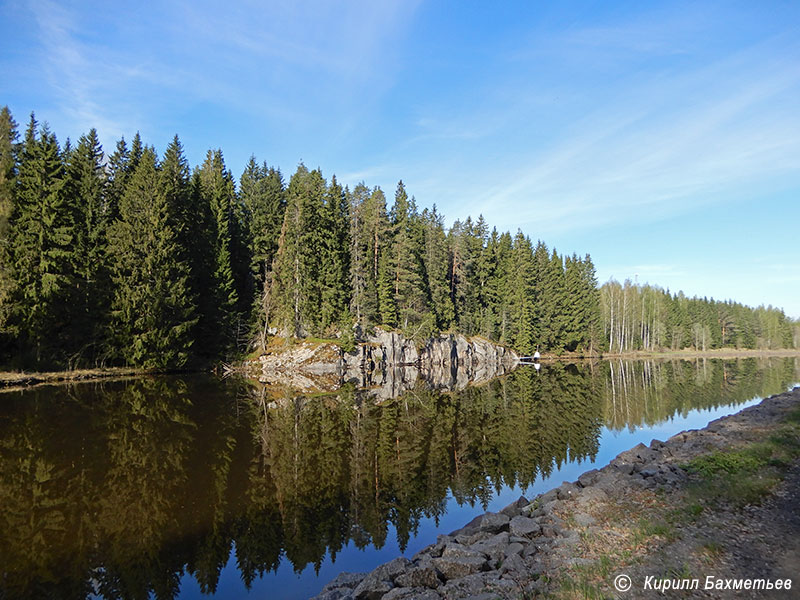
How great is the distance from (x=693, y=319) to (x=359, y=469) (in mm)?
125933

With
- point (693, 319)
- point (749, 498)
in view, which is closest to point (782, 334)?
point (693, 319)

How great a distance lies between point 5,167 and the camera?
29016 mm

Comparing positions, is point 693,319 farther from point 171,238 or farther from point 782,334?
point 171,238

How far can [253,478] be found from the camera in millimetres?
12562

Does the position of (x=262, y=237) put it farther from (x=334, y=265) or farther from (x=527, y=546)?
(x=527, y=546)

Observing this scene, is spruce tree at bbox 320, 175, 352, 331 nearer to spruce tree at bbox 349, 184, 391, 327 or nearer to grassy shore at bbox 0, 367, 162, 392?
spruce tree at bbox 349, 184, 391, 327

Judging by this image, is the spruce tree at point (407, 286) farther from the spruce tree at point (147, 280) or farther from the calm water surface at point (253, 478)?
the calm water surface at point (253, 478)

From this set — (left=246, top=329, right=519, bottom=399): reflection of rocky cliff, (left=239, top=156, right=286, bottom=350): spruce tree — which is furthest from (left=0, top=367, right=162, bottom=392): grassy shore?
(left=239, top=156, right=286, bottom=350): spruce tree

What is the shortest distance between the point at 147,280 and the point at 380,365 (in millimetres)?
25057

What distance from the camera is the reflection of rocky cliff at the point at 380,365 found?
3781 cm

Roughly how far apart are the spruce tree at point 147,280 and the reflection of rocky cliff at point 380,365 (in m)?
8.81

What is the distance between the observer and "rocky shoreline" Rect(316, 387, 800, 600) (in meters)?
6.07
